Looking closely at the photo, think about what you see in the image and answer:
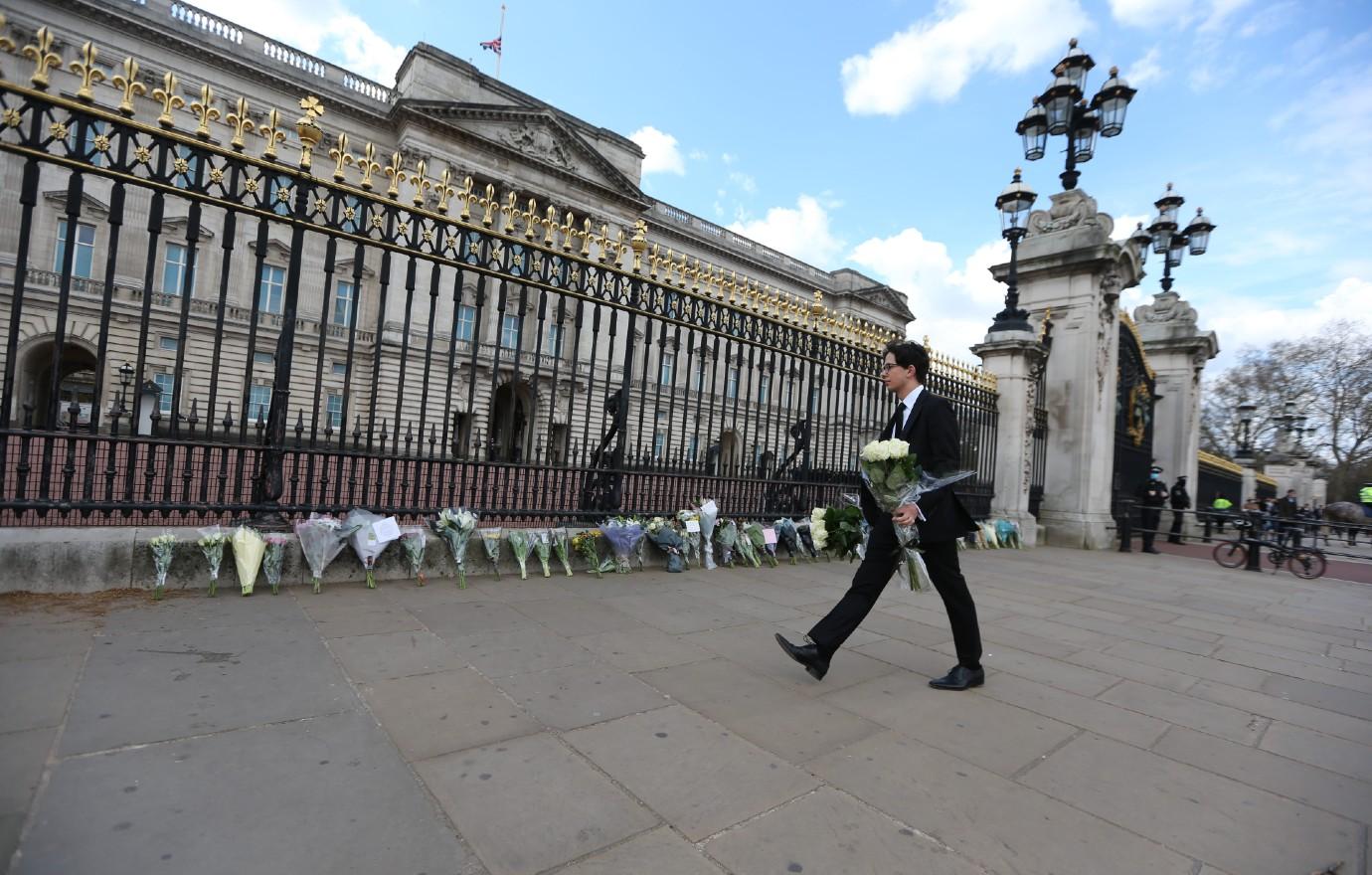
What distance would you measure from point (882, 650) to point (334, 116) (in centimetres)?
3633

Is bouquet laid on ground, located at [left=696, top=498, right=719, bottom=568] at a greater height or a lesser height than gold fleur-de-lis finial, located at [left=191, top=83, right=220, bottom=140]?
lesser

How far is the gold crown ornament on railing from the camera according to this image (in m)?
4.21

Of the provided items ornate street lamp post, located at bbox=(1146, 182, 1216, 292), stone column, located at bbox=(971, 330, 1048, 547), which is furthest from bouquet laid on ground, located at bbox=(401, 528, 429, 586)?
ornate street lamp post, located at bbox=(1146, 182, 1216, 292)

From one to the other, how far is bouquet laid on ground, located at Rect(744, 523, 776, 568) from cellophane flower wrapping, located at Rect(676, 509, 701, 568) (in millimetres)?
699

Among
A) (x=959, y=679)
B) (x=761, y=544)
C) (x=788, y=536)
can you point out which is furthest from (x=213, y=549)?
(x=788, y=536)

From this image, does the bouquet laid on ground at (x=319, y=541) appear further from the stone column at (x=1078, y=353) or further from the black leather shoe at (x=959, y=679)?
the stone column at (x=1078, y=353)

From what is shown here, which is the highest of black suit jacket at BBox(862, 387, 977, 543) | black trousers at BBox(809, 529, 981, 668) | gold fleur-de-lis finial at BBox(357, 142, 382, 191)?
gold fleur-de-lis finial at BBox(357, 142, 382, 191)

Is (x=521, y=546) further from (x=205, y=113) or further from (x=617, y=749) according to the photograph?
(x=205, y=113)

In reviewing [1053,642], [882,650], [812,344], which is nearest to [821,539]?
[882,650]

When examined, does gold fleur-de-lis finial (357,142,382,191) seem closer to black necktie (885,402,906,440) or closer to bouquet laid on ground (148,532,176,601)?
bouquet laid on ground (148,532,176,601)

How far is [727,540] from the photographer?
7.07 metres

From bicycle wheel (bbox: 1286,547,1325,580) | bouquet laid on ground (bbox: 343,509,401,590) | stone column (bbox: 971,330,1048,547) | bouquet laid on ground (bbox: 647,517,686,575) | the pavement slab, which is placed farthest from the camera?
stone column (bbox: 971,330,1048,547)

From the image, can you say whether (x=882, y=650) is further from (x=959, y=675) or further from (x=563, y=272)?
(x=563, y=272)

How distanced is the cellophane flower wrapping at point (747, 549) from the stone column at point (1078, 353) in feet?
28.8
